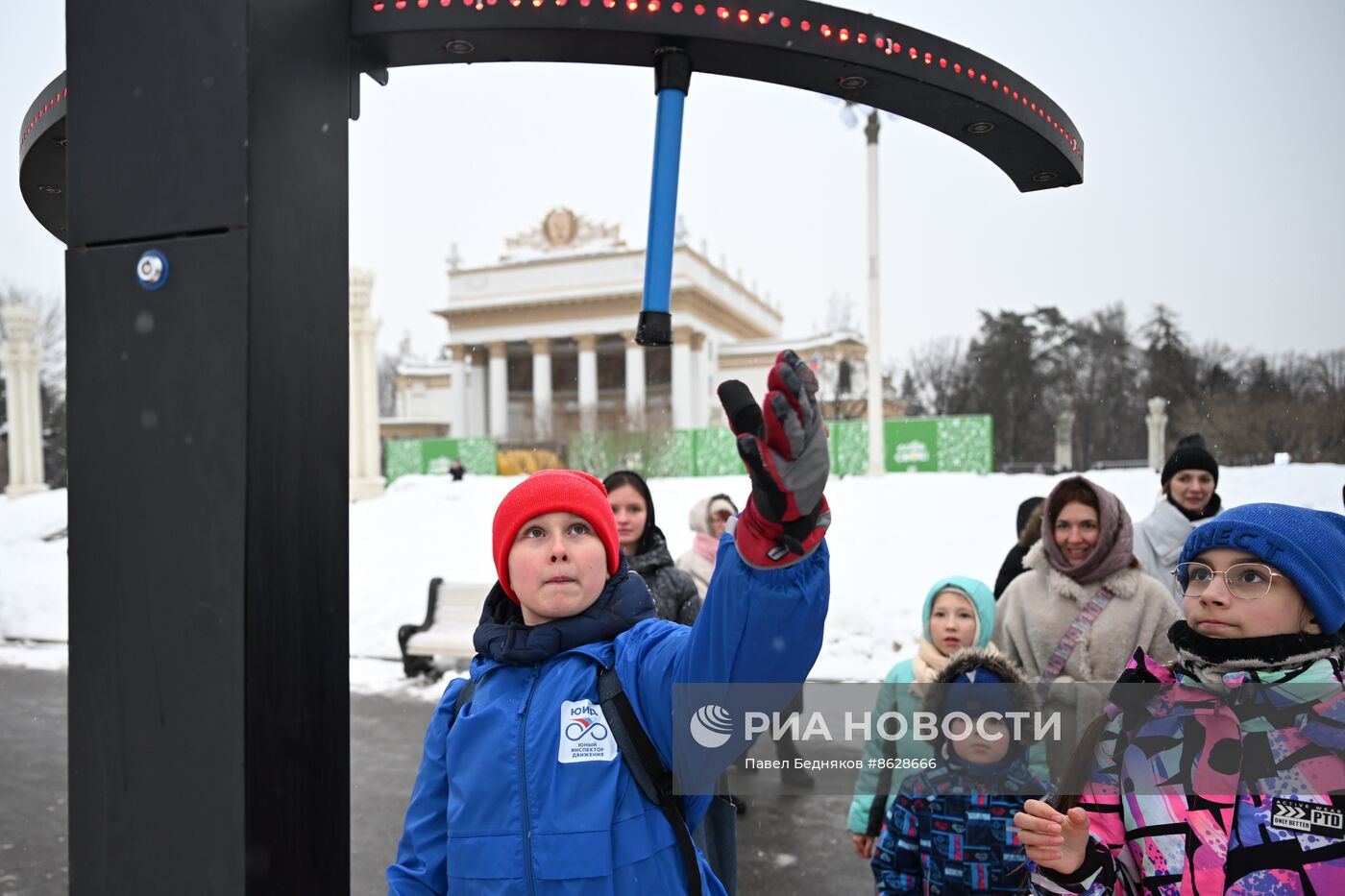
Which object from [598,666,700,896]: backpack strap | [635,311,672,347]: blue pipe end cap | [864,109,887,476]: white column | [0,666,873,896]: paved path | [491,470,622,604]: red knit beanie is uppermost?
[864,109,887,476]: white column

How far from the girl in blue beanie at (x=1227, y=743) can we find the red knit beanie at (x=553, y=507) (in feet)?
3.44

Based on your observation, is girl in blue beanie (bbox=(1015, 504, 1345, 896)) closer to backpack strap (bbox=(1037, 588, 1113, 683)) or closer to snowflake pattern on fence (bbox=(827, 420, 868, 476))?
backpack strap (bbox=(1037, 588, 1113, 683))

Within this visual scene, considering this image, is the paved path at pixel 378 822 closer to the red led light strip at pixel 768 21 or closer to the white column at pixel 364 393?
the red led light strip at pixel 768 21

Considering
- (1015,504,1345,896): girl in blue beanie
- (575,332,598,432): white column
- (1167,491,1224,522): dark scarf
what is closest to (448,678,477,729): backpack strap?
(1015,504,1345,896): girl in blue beanie

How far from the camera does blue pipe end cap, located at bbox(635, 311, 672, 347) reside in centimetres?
196

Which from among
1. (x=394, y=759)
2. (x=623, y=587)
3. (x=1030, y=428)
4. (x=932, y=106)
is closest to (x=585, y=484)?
(x=623, y=587)

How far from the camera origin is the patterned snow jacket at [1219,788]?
1718 millimetres

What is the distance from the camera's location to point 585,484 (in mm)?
1971

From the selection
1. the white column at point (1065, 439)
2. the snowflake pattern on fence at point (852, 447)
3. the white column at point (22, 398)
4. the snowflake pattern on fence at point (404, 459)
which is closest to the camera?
the white column at point (22, 398)

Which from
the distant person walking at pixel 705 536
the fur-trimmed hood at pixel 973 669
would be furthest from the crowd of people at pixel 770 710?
the distant person walking at pixel 705 536

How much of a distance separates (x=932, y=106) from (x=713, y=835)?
8.95 feet

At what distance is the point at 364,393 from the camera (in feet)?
77.7

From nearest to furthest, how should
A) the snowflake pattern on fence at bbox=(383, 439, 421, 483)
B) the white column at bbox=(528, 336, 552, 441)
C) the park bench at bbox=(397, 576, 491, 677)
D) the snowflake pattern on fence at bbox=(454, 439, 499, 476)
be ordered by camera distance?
the park bench at bbox=(397, 576, 491, 677)
the snowflake pattern on fence at bbox=(454, 439, 499, 476)
the snowflake pattern on fence at bbox=(383, 439, 421, 483)
the white column at bbox=(528, 336, 552, 441)

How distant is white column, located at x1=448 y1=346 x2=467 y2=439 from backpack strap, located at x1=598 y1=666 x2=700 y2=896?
2136 inches
